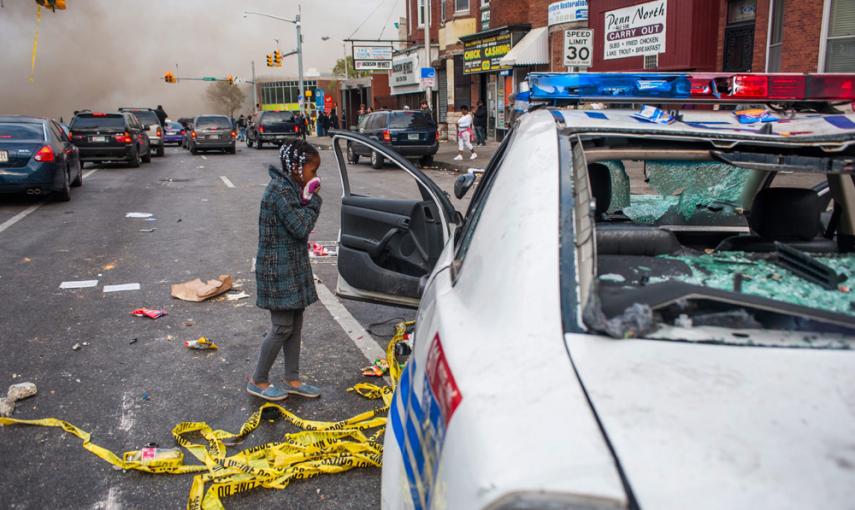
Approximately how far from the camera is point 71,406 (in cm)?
425

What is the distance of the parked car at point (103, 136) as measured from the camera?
19891mm

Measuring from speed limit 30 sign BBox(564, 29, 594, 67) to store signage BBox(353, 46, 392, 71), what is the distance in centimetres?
2747

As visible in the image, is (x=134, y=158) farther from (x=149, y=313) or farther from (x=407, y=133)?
(x=149, y=313)

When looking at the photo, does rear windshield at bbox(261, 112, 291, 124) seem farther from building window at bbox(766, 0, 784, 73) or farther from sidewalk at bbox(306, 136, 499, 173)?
building window at bbox(766, 0, 784, 73)

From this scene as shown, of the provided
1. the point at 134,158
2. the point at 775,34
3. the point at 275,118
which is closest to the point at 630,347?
the point at 775,34

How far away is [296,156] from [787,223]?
8.37ft

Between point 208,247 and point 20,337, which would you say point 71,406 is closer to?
point 20,337

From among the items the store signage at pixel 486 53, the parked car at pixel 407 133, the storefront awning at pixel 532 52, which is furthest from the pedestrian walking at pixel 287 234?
the store signage at pixel 486 53

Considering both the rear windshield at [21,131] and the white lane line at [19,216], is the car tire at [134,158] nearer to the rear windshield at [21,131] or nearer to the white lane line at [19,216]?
the rear windshield at [21,131]

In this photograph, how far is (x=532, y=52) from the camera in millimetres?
25062

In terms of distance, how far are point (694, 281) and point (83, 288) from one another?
256 inches

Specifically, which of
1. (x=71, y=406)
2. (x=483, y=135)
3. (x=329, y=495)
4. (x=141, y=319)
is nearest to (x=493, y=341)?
(x=329, y=495)

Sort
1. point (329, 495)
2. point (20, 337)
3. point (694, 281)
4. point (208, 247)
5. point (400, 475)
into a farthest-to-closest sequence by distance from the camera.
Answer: point (208, 247) < point (20, 337) < point (329, 495) < point (694, 281) < point (400, 475)

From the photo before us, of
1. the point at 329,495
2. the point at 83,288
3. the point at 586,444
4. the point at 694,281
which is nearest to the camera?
the point at 586,444
